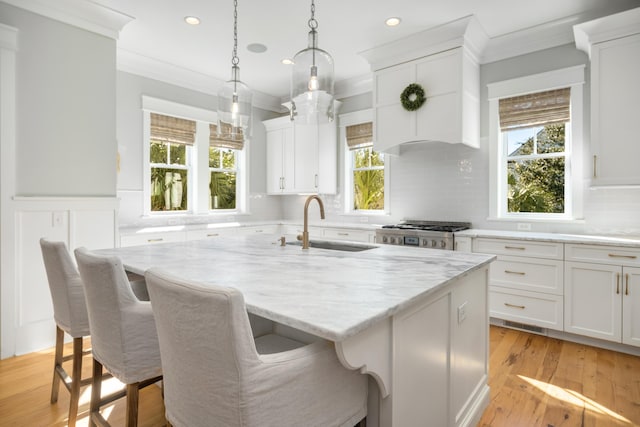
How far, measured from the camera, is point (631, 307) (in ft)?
9.21

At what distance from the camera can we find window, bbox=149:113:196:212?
4.53m

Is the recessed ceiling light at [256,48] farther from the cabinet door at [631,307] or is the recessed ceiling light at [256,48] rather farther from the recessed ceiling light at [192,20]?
the cabinet door at [631,307]

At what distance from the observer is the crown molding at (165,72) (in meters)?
4.10

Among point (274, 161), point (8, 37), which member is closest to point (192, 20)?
point (8, 37)

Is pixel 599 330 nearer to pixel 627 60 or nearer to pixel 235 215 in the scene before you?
pixel 627 60

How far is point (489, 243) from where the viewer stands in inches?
136

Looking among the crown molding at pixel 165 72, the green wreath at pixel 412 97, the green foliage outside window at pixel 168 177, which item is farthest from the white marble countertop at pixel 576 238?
the crown molding at pixel 165 72

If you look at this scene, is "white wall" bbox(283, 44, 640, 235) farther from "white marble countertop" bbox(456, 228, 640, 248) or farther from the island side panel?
the island side panel

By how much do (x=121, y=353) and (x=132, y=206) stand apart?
326 centimetres

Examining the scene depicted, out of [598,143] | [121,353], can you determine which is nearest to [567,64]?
[598,143]

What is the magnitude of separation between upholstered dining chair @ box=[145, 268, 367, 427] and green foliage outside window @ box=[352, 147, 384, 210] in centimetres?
406

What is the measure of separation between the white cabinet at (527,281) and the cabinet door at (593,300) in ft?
0.23

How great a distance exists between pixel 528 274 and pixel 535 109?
1.73 meters

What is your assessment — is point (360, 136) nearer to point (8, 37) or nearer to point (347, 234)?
point (347, 234)
